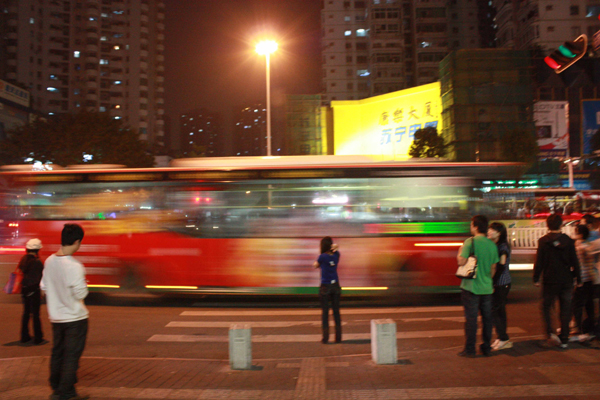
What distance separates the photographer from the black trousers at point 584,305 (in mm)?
6926

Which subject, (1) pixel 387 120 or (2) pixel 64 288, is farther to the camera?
(1) pixel 387 120

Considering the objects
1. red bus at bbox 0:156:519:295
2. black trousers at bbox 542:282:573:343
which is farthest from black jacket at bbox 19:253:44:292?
black trousers at bbox 542:282:573:343

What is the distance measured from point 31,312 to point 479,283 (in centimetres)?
664

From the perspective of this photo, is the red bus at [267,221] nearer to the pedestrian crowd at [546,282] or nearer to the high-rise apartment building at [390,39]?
the pedestrian crowd at [546,282]

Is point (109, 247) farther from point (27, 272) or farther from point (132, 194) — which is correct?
point (27, 272)

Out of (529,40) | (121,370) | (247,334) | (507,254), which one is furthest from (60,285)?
(529,40)

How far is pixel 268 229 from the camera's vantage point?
34.6 ft

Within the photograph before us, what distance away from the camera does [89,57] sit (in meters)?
90.6

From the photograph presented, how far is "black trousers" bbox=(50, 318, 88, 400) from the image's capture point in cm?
484

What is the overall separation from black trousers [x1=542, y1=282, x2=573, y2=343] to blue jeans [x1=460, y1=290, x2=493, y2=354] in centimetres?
91

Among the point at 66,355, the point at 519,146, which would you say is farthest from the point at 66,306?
the point at 519,146

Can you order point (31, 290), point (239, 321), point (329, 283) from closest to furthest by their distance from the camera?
point (329, 283)
point (31, 290)
point (239, 321)

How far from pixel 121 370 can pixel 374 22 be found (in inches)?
3456

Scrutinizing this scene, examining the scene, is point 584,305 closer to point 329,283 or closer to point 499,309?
point 499,309
